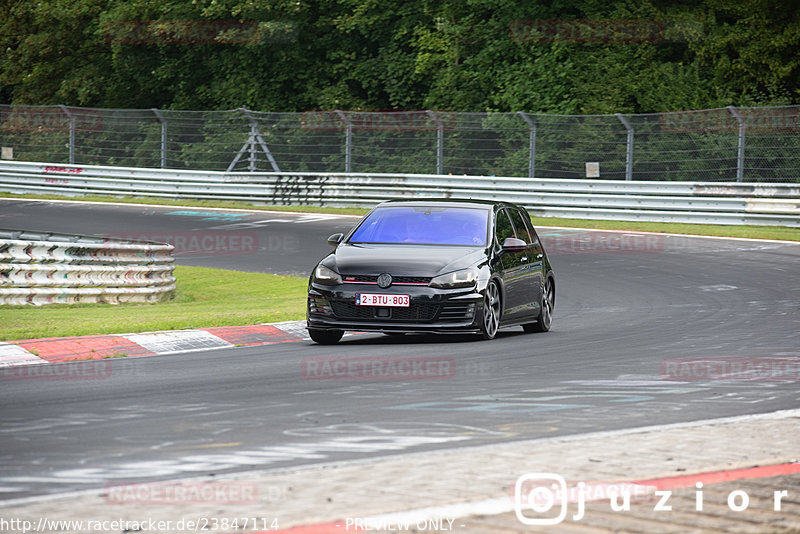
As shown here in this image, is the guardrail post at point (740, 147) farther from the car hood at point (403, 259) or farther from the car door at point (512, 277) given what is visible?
the car hood at point (403, 259)

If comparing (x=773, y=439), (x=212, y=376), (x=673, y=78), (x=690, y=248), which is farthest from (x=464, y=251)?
(x=673, y=78)

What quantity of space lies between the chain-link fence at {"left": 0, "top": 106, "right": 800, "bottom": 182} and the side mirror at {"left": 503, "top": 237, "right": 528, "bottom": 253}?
14.6 m

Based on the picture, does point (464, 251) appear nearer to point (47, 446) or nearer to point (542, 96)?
point (47, 446)

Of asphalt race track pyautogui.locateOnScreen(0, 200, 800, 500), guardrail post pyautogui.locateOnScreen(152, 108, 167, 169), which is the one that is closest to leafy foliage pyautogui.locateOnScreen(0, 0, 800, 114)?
guardrail post pyautogui.locateOnScreen(152, 108, 167, 169)

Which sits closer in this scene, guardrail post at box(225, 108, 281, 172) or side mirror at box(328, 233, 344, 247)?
side mirror at box(328, 233, 344, 247)

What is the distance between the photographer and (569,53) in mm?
35531

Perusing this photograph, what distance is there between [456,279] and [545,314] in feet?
7.37

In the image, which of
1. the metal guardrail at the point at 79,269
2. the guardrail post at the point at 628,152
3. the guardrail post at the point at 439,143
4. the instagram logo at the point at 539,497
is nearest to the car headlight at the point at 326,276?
the metal guardrail at the point at 79,269

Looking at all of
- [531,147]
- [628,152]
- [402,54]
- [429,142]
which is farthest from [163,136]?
[628,152]

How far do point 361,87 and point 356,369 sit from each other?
106 feet

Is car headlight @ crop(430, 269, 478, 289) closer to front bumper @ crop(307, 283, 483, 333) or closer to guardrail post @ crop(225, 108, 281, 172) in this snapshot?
front bumper @ crop(307, 283, 483, 333)

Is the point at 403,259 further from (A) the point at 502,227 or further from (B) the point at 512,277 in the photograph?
(A) the point at 502,227

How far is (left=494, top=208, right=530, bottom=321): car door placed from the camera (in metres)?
13.4

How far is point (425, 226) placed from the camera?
539 inches
